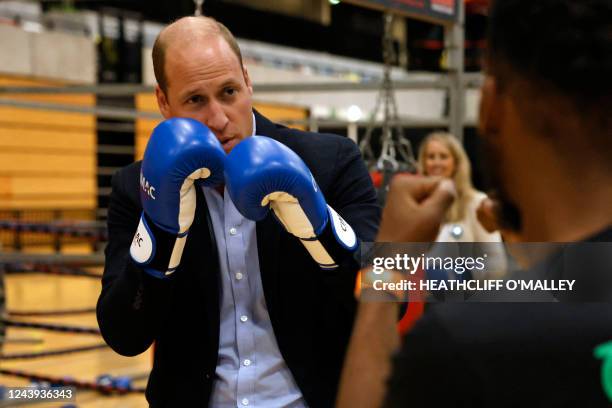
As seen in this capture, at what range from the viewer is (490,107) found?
2.04ft

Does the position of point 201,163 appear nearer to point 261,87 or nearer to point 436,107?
point 261,87

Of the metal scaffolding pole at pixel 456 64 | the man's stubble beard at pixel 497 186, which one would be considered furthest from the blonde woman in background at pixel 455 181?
the man's stubble beard at pixel 497 186

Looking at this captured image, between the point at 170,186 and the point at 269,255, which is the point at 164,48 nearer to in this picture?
the point at 170,186

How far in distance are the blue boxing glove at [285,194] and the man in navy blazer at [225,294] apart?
74mm

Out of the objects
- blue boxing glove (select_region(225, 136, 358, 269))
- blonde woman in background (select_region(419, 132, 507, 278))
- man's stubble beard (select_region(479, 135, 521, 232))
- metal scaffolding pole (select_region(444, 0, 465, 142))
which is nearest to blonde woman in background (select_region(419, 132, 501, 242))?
blonde woman in background (select_region(419, 132, 507, 278))

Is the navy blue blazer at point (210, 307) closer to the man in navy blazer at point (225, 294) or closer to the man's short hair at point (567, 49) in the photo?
the man in navy blazer at point (225, 294)

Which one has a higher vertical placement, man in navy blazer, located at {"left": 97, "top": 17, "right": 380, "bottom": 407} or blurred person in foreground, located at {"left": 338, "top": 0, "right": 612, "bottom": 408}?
blurred person in foreground, located at {"left": 338, "top": 0, "right": 612, "bottom": 408}

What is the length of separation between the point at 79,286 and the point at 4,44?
3.29 m

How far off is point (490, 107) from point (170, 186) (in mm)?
693

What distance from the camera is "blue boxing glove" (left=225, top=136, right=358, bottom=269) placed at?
1.14 metres

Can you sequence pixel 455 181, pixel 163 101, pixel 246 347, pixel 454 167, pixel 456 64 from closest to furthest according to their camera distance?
pixel 246 347, pixel 163 101, pixel 456 64, pixel 455 181, pixel 454 167

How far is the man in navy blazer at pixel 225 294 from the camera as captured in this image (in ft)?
Answer: 4.21

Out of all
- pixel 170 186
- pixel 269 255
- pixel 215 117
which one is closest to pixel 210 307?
pixel 269 255

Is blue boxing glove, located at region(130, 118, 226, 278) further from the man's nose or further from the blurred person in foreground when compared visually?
the blurred person in foreground
